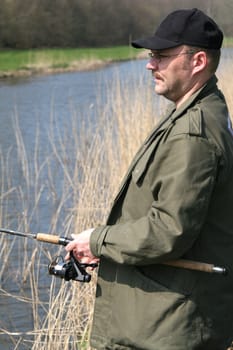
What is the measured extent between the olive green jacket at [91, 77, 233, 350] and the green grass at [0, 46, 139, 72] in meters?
25.0

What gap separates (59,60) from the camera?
102ft

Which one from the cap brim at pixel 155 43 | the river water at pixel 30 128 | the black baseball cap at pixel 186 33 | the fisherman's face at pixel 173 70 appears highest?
the black baseball cap at pixel 186 33

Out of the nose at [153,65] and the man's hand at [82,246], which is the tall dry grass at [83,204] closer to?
the man's hand at [82,246]

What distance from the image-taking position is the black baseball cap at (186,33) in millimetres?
2025

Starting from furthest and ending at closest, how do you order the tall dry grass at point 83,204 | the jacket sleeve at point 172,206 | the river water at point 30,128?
the river water at point 30,128
the tall dry grass at point 83,204
the jacket sleeve at point 172,206

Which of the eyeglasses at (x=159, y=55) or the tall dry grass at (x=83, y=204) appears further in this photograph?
the tall dry grass at (x=83, y=204)

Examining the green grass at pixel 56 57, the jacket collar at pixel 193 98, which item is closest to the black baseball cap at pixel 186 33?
the jacket collar at pixel 193 98

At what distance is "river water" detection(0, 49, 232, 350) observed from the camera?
5.65m

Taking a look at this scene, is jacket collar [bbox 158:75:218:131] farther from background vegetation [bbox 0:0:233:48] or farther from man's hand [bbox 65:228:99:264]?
background vegetation [bbox 0:0:233:48]

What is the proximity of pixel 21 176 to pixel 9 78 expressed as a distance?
58.9 feet

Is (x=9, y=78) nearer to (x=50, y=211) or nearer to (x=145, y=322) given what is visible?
(x=50, y=211)

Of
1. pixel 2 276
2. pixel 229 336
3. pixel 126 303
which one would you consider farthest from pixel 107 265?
pixel 2 276

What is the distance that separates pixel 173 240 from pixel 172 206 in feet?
0.29

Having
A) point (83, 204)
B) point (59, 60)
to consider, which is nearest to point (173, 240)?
point (83, 204)
